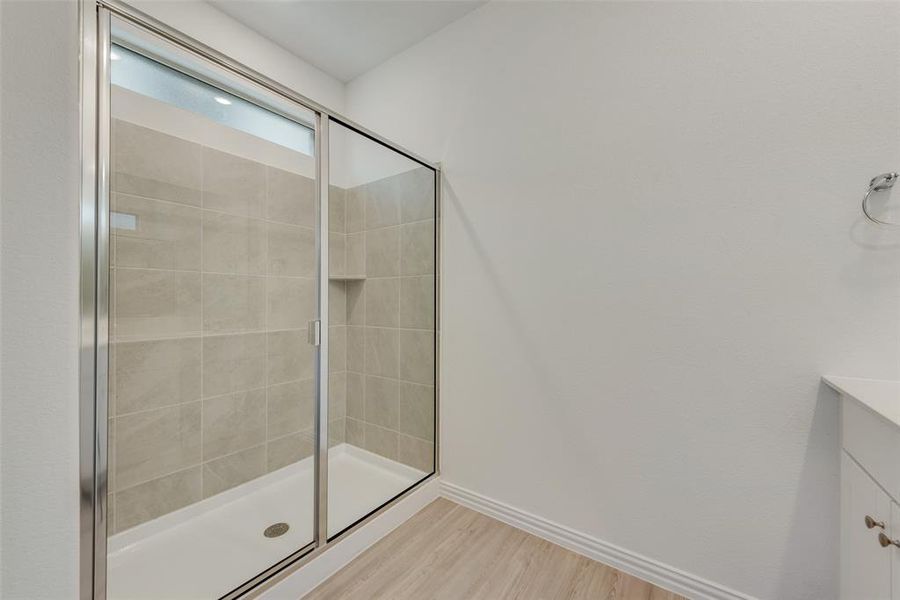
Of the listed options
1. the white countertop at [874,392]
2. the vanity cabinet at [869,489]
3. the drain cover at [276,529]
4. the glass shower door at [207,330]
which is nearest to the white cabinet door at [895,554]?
the vanity cabinet at [869,489]

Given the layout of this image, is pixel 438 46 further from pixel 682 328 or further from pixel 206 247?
pixel 682 328

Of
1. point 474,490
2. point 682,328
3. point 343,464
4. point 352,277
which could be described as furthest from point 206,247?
point 682,328

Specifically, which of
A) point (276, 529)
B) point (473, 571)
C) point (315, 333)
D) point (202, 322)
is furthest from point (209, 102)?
point (473, 571)

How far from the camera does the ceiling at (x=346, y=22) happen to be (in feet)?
6.04

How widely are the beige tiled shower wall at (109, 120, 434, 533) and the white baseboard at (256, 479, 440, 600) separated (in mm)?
232

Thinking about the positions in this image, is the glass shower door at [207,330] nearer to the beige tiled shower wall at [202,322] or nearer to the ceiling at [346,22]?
the beige tiled shower wall at [202,322]

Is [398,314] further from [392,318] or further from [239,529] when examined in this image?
[239,529]

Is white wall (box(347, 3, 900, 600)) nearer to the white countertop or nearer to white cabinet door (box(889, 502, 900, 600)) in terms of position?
the white countertop

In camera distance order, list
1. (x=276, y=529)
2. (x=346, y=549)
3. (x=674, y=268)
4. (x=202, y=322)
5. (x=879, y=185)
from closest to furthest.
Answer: (x=879, y=185) → (x=674, y=268) → (x=346, y=549) → (x=276, y=529) → (x=202, y=322)

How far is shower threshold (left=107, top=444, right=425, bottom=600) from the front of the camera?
127cm

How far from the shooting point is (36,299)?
2.02 feet

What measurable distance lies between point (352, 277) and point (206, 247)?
0.68 meters

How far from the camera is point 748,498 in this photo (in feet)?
3.84

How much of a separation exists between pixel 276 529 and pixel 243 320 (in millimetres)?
974
